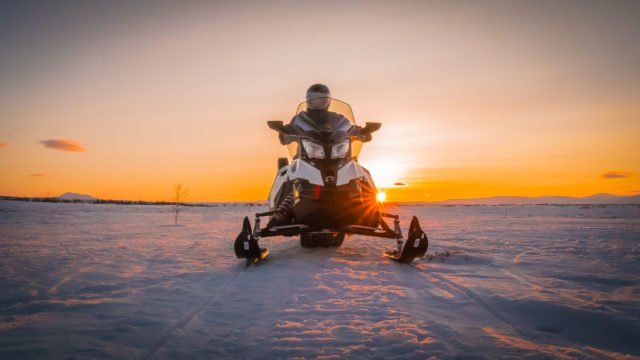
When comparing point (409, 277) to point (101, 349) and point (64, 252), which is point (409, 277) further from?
point (64, 252)

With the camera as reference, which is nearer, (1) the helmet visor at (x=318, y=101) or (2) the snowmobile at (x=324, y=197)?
(2) the snowmobile at (x=324, y=197)

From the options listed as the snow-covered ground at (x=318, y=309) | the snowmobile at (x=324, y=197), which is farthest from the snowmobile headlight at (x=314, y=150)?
the snow-covered ground at (x=318, y=309)

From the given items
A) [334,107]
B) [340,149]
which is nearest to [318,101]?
[334,107]

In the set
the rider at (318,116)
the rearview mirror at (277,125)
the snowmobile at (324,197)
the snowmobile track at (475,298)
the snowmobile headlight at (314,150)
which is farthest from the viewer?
the rearview mirror at (277,125)

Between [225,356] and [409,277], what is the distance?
10.9 feet

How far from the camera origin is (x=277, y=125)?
677cm

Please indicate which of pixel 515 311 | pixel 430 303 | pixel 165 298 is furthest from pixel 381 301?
pixel 165 298

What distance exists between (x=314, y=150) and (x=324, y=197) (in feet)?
3.23

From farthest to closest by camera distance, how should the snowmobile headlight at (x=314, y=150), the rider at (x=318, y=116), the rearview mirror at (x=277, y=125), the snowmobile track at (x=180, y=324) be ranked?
the rearview mirror at (x=277, y=125)
the rider at (x=318, y=116)
the snowmobile headlight at (x=314, y=150)
the snowmobile track at (x=180, y=324)

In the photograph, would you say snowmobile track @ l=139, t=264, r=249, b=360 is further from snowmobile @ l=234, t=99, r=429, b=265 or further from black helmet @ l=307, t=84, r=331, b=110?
black helmet @ l=307, t=84, r=331, b=110

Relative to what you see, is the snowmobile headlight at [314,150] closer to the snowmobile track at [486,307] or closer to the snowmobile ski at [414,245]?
the snowmobile ski at [414,245]

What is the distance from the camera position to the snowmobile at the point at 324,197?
587 cm

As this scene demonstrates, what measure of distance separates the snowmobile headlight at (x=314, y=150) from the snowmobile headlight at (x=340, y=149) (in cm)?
23

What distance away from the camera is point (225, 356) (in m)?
2.33
